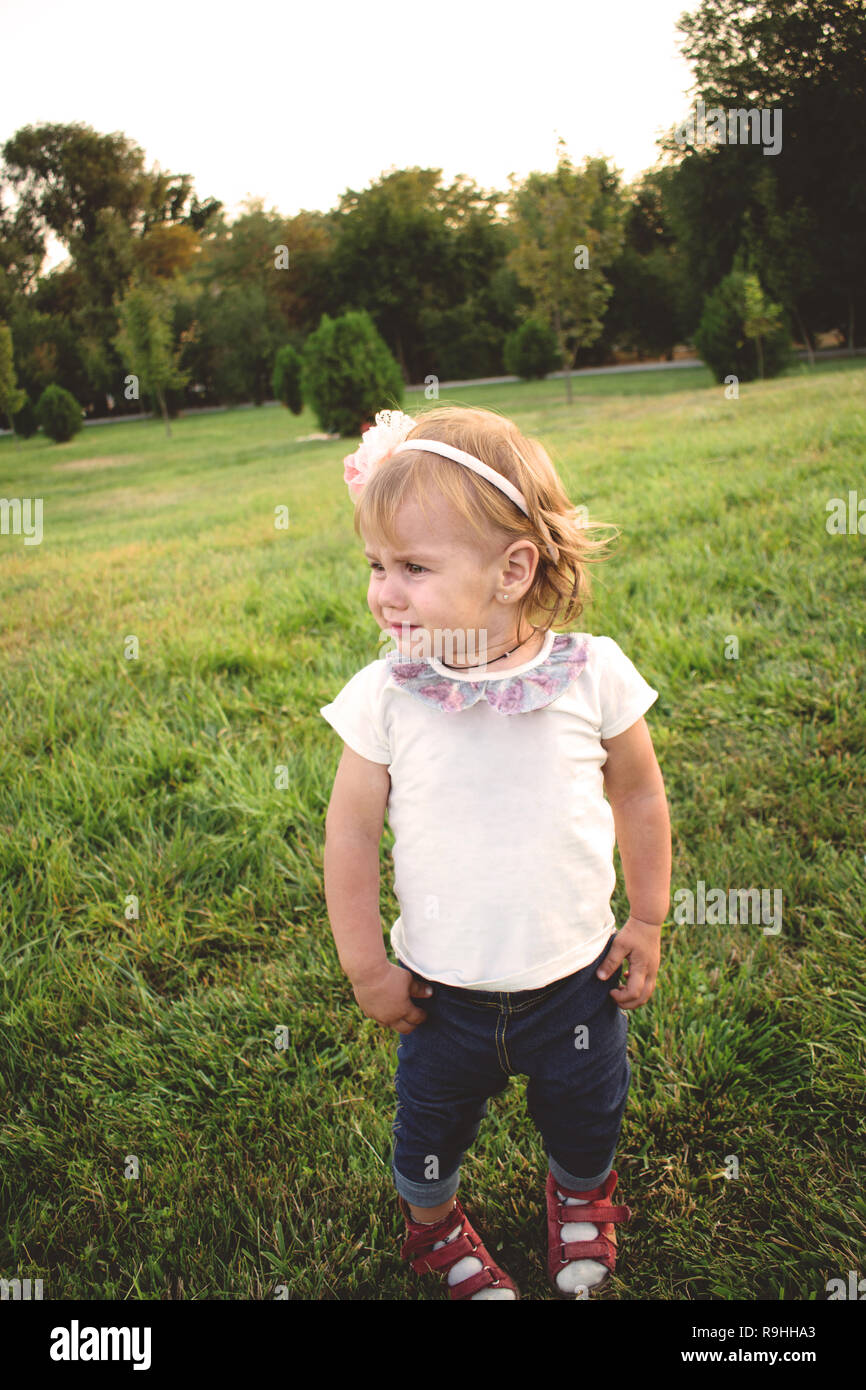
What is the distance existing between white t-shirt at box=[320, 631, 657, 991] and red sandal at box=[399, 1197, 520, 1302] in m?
0.54

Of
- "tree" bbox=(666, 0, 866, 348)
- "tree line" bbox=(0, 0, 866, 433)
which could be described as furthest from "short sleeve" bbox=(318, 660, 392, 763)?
"tree" bbox=(666, 0, 866, 348)

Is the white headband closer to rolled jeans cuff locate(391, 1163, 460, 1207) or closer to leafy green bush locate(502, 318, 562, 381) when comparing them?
rolled jeans cuff locate(391, 1163, 460, 1207)

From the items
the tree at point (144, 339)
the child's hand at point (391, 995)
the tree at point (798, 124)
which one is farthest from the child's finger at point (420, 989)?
the tree at point (798, 124)

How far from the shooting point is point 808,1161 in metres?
1.58

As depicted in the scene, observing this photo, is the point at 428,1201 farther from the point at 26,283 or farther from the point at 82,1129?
the point at 26,283

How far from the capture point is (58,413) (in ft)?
39.3

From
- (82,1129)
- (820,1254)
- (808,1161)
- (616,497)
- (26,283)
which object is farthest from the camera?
(26,283)

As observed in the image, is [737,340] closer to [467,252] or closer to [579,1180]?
[579,1180]

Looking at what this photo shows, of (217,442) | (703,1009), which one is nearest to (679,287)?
(217,442)

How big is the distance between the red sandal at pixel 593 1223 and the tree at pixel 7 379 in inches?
299

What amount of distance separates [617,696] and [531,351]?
1178 inches

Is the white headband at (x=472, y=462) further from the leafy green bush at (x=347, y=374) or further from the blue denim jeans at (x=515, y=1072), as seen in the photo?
the leafy green bush at (x=347, y=374)

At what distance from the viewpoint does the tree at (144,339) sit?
16.4 metres

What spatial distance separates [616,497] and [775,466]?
1282 mm
